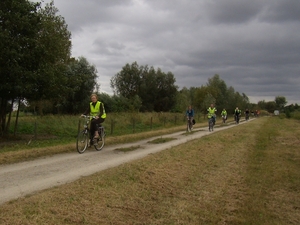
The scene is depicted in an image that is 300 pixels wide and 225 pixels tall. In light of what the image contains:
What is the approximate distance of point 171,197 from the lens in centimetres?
661

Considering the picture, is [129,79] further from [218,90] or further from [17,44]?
[17,44]

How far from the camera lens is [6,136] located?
17.4 metres

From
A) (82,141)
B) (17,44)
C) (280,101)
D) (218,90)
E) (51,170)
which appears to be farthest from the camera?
(280,101)

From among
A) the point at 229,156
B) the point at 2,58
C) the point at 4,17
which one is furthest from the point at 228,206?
the point at 4,17

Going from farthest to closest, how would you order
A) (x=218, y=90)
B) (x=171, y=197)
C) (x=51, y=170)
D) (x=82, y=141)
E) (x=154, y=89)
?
(x=218, y=90), (x=154, y=89), (x=82, y=141), (x=51, y=170), (x=171, y=197)

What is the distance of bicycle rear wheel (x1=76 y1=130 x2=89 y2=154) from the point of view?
37.5ft

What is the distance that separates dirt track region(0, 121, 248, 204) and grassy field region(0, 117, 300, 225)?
0.59 m

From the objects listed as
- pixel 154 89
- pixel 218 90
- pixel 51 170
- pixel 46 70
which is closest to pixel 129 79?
pixel 154 89

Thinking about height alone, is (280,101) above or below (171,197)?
above

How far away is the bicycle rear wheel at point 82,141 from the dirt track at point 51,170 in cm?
20

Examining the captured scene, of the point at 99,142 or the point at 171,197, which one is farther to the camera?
the point at 99,142

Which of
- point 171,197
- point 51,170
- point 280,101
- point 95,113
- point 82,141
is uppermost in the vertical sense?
point 280,101

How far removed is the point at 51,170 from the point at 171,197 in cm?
356

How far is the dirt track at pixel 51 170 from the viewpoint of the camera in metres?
6.46
